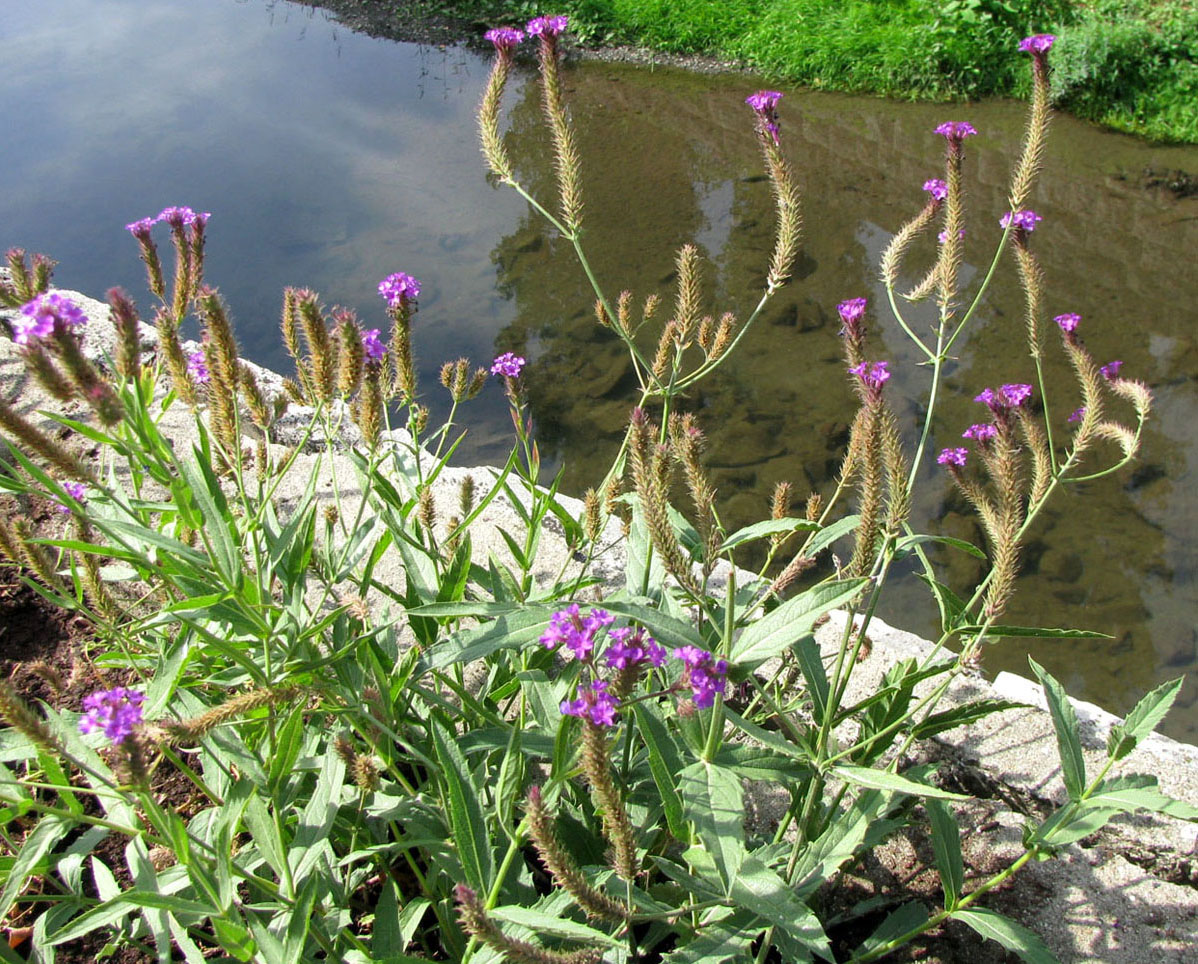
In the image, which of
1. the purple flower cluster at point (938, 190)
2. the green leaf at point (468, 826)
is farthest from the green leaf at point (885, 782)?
the purple flower cluster at point (938, 190)

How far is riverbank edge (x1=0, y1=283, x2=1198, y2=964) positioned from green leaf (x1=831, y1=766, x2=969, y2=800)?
0.31 metres

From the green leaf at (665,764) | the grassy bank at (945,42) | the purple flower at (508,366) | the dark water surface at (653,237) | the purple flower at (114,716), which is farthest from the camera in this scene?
the grassy bank at (945,42)

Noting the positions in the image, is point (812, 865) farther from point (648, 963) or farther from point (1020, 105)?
point (1020, 105)

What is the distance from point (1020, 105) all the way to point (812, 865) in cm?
797

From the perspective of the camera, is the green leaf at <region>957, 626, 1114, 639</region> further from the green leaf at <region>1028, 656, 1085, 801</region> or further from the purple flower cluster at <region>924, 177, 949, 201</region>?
the purple flower cluster at <region>924, 177, 949, 201</region>

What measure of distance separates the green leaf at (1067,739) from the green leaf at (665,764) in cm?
64

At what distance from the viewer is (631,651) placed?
150cm

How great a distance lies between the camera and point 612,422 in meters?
5.28

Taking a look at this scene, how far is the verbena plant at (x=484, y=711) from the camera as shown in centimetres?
155

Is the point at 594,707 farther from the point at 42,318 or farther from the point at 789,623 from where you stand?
the point at 42,318

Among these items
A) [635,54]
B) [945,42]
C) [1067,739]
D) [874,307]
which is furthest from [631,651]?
[635,54]

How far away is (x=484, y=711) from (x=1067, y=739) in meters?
1.08

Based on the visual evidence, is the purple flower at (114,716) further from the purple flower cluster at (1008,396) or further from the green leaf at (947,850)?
the purple flower cluster at (1008,396)

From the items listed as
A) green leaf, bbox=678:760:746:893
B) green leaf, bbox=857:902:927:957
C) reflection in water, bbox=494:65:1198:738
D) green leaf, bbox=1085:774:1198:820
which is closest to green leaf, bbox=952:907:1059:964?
green leaf, bbox=857:902:927:957
